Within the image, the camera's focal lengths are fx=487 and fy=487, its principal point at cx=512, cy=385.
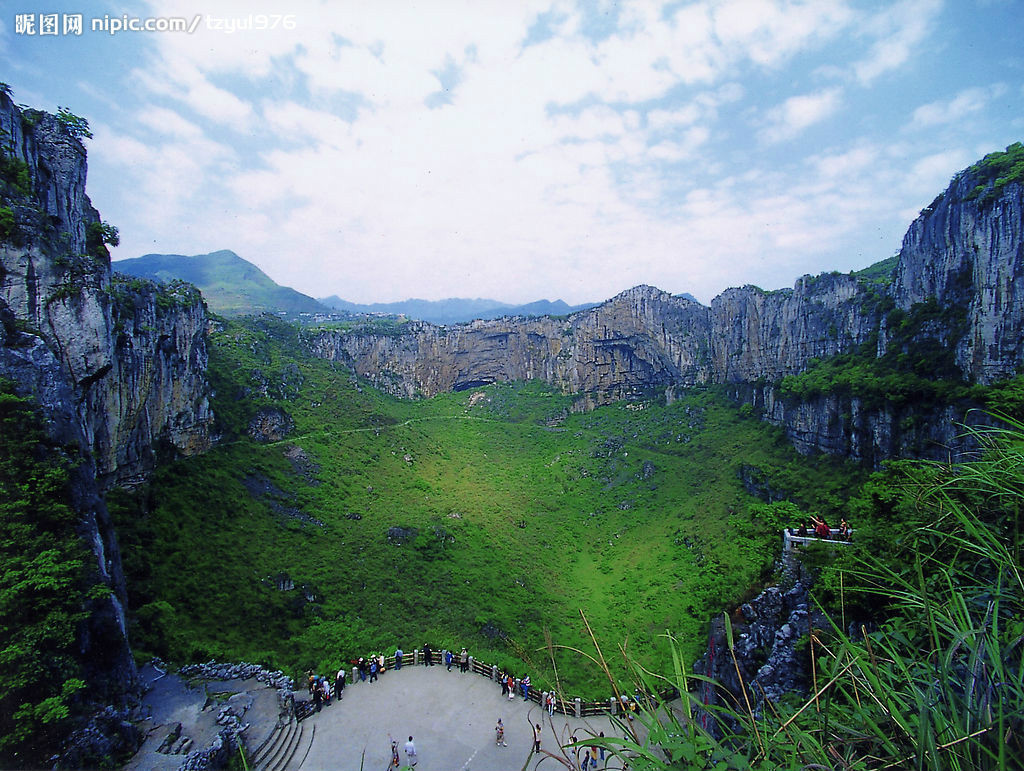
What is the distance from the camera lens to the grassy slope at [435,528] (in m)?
21.3

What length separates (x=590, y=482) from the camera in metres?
46.0

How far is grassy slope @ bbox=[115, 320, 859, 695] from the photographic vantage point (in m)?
21.3

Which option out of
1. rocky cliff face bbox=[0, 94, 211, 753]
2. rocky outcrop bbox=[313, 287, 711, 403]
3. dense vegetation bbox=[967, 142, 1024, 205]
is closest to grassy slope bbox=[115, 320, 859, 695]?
rocky cliff face bbox=[0, 94, 211, 753]

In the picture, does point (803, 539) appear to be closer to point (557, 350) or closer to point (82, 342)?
point (82, 342)

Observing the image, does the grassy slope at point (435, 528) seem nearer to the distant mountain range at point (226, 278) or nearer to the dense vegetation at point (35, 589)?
the dense vegetation at point (35, 589)

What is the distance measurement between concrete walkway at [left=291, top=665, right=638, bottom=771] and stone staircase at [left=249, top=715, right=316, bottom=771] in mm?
146

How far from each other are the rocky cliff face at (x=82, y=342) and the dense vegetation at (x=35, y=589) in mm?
485

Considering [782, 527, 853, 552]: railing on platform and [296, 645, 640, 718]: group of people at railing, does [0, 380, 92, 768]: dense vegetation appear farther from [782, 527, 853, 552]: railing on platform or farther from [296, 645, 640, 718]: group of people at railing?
[782, 527, 853, 552]: railing on platform

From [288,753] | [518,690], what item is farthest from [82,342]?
[518,690]

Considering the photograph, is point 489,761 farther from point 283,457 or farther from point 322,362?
point 322,362

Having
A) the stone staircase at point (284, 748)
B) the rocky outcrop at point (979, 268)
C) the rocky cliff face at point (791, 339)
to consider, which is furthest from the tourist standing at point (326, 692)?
the rocky outcrop at point (979, 268)

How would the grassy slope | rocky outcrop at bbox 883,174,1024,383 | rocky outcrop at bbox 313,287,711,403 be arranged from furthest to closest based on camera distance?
rocky outcrop at bbox 313,287,711,403
rocky outcrop at bbox 883,174,1024,383
the grassy slope

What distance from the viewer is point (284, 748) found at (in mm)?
13219

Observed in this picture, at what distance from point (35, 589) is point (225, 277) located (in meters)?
180
